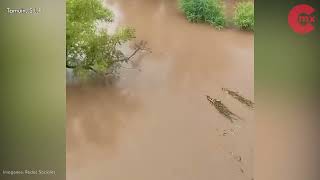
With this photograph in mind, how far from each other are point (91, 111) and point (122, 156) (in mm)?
186

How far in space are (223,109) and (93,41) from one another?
502 millimetres

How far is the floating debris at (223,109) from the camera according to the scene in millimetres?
1916

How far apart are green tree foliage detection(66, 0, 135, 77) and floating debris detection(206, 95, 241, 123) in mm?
330

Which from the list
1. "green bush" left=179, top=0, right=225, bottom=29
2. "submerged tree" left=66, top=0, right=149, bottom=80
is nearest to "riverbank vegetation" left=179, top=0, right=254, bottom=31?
"green bush" left=179, top=0, right=225, bottom=29

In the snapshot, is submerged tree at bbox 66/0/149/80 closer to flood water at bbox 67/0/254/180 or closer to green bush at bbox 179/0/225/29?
flood water at bbox 67/0/254/180

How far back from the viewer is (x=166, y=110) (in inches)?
75.5

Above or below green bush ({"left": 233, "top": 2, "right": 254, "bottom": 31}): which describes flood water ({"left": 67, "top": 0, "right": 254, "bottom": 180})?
below

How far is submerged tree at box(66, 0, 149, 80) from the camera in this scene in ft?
6.21

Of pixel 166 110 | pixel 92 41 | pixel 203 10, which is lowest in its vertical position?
pixel 166 110

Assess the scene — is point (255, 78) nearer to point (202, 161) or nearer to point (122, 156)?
point (202, 161)

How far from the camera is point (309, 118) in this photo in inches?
75.8

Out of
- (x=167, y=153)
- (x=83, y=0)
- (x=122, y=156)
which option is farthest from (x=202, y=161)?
(x=83, y=0)

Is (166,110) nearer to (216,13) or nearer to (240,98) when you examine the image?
(240,98)

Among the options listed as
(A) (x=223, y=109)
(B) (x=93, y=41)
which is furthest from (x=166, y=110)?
(B) (x=93, y=41)
